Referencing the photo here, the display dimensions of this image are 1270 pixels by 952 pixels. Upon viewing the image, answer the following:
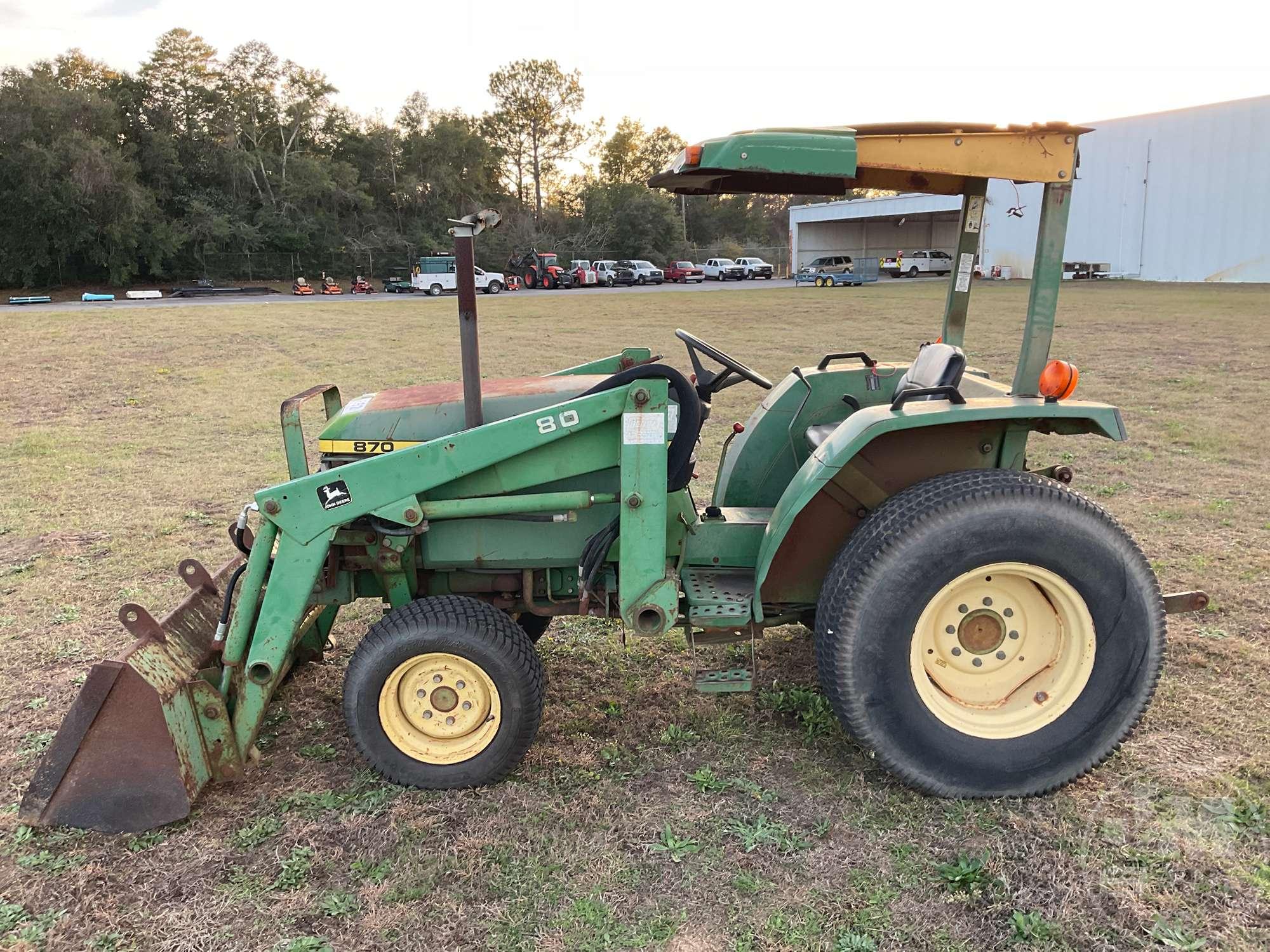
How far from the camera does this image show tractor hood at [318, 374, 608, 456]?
3.08 metres

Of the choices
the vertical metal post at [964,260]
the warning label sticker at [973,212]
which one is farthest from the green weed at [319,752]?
the warning label sticker at [973,212]

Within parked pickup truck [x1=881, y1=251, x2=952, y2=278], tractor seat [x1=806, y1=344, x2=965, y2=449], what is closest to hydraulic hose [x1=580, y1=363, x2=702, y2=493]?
tractor seat [x1=806, y1=344, x2=965, y2=449]

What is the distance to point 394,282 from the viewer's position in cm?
3694

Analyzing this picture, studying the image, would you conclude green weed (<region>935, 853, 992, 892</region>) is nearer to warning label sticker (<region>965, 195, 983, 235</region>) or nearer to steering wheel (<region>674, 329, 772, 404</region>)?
steering wheel (<region>674, 329, 772, 404</region>)

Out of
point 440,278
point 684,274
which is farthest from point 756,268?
point 440,278

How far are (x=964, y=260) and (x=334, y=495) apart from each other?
7.80 feet

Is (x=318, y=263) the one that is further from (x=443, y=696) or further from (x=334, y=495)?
(x=443, y=696)

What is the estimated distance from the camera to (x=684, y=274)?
43875mm

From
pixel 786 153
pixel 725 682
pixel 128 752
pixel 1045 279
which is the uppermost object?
pixel 786 153

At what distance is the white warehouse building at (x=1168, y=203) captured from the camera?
3384 centimetres

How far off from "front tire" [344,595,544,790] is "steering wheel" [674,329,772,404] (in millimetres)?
1228

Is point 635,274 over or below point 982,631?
over

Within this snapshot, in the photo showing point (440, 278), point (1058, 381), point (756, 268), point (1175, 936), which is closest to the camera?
point (1175, 936)

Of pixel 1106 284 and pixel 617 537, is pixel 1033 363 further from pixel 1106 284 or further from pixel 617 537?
pixel 1106 284
